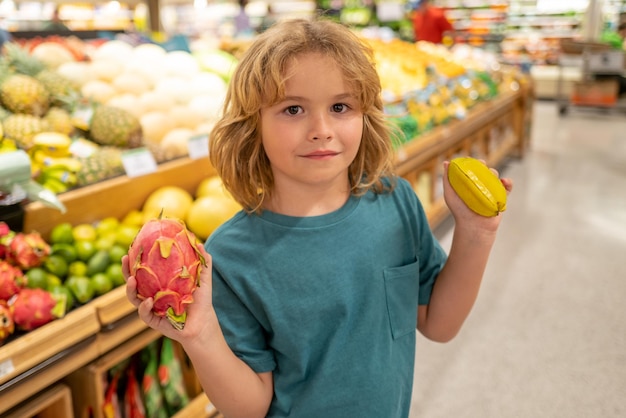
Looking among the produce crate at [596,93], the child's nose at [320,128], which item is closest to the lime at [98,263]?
the child's nose at [320,128]

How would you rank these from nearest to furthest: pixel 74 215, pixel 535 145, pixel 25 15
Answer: pixel 74 215 < pixel 535 145 < pixel 25 15

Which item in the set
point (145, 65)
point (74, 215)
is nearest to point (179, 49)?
point (145, 65)

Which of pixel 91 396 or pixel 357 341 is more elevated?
pixel 357 341

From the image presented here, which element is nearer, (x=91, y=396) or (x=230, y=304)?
(x=230, y=304)

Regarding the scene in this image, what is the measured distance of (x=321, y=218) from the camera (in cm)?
103

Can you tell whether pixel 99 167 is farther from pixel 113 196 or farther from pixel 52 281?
pixel 52 281

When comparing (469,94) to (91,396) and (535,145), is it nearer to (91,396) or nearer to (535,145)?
(535,145)

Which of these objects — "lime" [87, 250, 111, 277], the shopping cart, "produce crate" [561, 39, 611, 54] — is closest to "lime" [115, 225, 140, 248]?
"lime" [87, 250, 111, 277]

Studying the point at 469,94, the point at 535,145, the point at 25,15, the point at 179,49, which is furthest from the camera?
the point at 25,15

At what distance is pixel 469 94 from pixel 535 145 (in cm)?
258

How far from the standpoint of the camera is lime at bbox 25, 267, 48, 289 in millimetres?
1478

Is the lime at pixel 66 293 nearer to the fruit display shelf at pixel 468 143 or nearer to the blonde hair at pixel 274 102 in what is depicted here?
the blonde hair at pixel 274 102

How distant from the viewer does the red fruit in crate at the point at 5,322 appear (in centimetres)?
133

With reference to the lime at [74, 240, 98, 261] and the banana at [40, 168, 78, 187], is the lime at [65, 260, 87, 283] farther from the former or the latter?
the banana at [40, 168, 78, 187]
